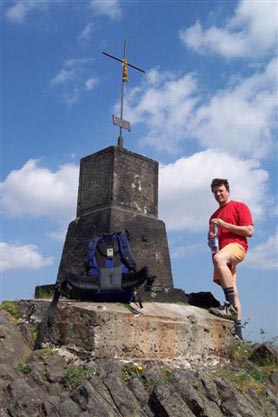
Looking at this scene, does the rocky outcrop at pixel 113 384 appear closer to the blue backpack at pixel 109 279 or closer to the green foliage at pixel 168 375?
the green foliage at pixel 168 375

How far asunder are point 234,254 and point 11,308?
3.10 m

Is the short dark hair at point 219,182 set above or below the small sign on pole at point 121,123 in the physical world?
below

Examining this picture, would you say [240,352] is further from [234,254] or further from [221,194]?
[221,194]

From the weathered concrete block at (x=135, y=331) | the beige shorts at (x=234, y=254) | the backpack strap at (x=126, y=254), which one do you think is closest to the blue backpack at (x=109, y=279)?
the backpack strap at (x=126, y=254)

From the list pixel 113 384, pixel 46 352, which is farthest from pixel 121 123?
pixel 113 384

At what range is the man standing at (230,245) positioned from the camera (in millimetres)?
6203

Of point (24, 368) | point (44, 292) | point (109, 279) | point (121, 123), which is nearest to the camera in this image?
point (24, 368)

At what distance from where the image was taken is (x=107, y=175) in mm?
7828

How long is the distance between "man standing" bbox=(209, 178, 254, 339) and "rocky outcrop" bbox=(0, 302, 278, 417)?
2.77 feet

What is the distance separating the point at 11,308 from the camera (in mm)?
6211

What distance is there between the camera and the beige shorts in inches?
247

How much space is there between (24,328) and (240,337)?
293 centimetres

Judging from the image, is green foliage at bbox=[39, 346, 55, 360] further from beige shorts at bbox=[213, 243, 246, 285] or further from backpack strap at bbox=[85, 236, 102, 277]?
beige shorts at bbox=[213, 243, 246, 285]

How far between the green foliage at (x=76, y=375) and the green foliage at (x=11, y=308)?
1601 millimetres
